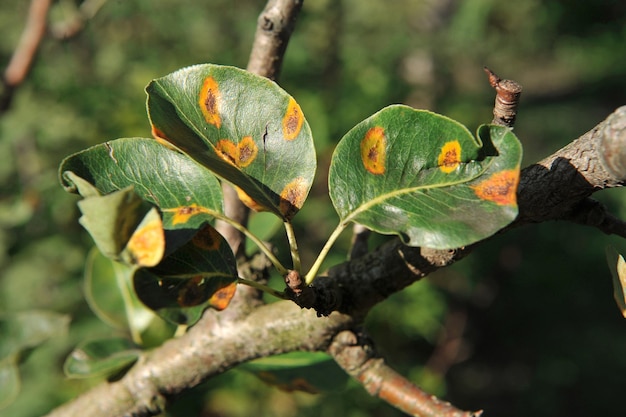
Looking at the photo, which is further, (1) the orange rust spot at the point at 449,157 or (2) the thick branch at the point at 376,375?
(2) the thick branch at the point at 376,375

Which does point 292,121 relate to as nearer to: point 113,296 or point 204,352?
point 204,352

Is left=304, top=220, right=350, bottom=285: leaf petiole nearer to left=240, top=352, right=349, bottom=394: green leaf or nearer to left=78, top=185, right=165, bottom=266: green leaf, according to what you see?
left=78, top=185, right=165, bottom=266: green leaf

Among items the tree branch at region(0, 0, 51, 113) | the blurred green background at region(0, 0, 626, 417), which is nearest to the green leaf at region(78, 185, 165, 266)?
the tree branch at region(0, 0, 51, 113)

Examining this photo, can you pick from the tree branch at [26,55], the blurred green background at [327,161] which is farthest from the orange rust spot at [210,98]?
the blurred green background at [327,161]

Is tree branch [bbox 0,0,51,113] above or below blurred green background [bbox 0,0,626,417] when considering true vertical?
above

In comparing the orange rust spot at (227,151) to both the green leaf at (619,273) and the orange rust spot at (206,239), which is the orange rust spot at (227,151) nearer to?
the orange rust spot at (206,239)

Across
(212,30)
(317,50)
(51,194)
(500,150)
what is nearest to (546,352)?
(317,50)

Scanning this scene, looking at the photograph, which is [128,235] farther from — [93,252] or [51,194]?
[51,194]
